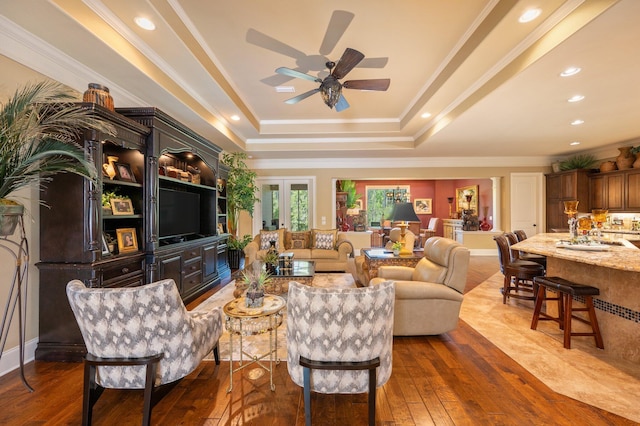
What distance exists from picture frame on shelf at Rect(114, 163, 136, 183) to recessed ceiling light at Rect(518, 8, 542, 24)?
4.24 m

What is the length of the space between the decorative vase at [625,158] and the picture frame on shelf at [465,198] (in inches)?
147

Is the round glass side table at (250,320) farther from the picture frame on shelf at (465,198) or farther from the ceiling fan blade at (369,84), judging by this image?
the picture frame on shelf at (465,198)

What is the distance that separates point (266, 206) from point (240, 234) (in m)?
1.06

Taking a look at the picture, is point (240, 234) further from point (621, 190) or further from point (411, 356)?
point (621, 190)

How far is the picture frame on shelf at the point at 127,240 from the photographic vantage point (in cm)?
319

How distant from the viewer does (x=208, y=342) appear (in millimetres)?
2150

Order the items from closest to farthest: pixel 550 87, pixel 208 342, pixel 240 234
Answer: pixel 208 342 < pixel 550 87 < pixel 240 234

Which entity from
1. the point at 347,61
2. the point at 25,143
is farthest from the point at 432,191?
the point at 25,143

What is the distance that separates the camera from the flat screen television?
13.6 ft

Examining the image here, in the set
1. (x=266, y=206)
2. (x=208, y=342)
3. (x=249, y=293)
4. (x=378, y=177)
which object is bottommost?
(x=208, y=342)

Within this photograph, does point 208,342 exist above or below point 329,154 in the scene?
below

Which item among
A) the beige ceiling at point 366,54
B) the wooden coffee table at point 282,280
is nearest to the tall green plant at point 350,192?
the beige ceiling at point 366,54

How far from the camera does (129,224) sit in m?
3.54

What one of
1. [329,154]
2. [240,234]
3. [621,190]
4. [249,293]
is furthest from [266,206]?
[621,190]
